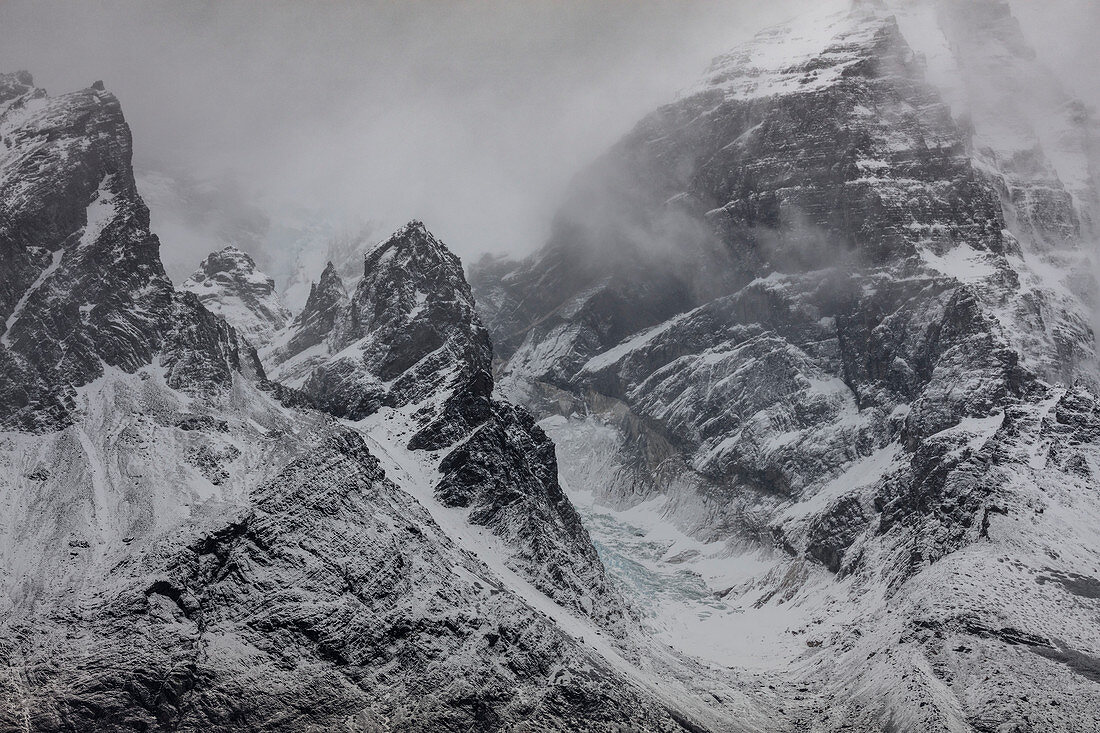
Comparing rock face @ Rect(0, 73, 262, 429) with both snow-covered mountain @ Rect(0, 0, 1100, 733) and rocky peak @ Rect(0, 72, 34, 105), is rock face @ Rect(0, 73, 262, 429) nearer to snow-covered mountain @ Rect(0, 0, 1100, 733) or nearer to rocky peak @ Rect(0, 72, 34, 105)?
snow-covered mountain @ Rect(0, 0, 1100, 733)

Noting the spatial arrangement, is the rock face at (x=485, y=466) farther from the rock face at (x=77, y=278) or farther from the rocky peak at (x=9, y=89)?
the rocky peak at (x=9, y=89)

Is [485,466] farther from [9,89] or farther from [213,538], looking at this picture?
[9,89]

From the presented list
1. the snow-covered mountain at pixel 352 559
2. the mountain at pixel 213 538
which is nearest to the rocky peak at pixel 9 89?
the snow-covered mountain at pixel 352 559

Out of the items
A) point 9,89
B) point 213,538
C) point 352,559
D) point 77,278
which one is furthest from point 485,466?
point 9,89

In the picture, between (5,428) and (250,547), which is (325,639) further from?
(5,428)

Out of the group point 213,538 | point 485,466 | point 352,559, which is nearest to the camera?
point 213,538

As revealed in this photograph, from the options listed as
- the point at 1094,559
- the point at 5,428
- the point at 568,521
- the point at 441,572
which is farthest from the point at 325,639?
the point at 1094,559

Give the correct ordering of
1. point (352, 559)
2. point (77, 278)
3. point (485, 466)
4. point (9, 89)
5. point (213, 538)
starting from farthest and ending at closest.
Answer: point (9, 89) → point (485, 466) → point (77, 278) → point (352, 559) → point (213, 538)
